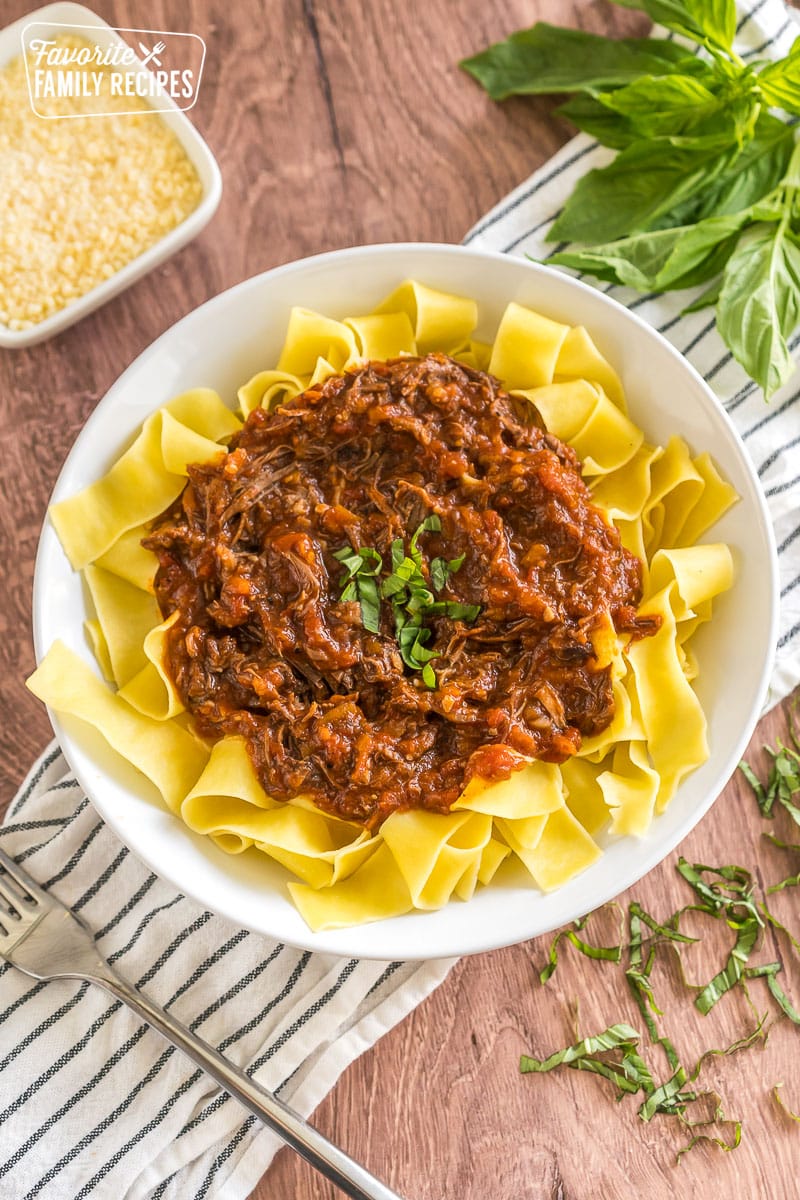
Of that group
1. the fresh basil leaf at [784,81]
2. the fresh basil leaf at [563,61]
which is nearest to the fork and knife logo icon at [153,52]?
the fresh basil leaf at [563,61]

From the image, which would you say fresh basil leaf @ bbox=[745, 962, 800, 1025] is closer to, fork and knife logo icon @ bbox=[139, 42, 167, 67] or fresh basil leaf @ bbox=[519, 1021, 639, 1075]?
fresh basil leaf @ bbox=[519, 1021, 639, 1075]

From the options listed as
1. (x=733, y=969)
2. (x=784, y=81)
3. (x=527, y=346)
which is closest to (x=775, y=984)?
(x=733, y=969)

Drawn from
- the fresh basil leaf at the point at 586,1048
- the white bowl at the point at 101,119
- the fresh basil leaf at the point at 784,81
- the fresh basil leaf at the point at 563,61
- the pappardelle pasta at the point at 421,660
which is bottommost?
the fresh basil leaf at the point at 586,1048

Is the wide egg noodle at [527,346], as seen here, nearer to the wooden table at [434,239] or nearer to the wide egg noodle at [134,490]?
the wooden table at [434,239]

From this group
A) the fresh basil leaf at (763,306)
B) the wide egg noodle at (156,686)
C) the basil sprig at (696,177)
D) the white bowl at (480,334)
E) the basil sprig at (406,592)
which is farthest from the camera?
the basil sprig at (696,177)

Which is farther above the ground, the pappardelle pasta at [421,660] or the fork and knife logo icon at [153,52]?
the fork and knife logo icon at [153,52]

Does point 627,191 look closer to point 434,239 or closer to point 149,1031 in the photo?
point 434,239
